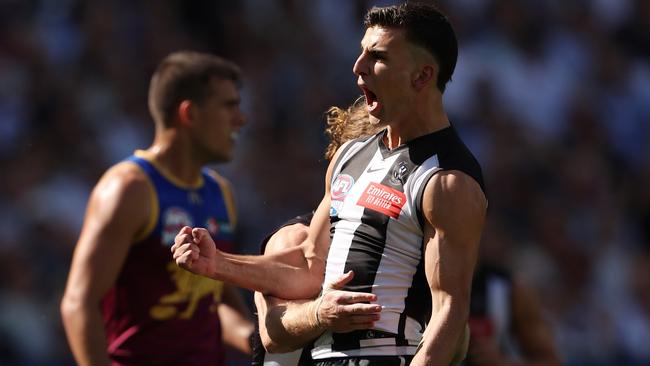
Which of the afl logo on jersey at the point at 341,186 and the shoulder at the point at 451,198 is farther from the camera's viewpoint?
the afl logo on jersey at the point at 341,186

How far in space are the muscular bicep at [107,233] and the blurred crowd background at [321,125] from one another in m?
2.82

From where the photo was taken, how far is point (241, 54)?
11.2 meters

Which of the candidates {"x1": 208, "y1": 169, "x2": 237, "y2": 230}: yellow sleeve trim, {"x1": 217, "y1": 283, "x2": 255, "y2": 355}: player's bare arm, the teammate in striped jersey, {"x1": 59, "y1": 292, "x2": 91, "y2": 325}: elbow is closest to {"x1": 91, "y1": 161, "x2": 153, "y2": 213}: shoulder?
{"x1": 59, "y1": 292, "x2": 91, "y2": 325}: elbow

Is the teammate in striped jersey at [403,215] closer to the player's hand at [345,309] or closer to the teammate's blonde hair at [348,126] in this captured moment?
the player's hand at [345,309]

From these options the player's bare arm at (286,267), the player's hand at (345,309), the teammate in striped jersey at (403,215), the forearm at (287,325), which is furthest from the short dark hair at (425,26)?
the forearm at (287,325)

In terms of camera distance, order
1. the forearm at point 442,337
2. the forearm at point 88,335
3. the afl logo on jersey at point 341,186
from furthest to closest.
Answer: the forearm at point 88,335 → the afl logo on jersey at point 341,186 → the forearm at point 442,337

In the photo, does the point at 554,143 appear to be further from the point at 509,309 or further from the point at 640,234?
the point at 509,309

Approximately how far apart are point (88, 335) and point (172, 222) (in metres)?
0.80

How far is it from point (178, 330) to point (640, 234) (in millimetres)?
6052

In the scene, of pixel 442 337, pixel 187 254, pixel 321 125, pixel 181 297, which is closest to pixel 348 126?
pixel 187 254

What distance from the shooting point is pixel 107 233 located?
6.35m

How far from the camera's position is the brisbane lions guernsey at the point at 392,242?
451 centimetres

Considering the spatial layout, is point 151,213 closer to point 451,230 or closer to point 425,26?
point 425,26

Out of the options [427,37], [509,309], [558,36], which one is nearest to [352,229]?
[427,37]
